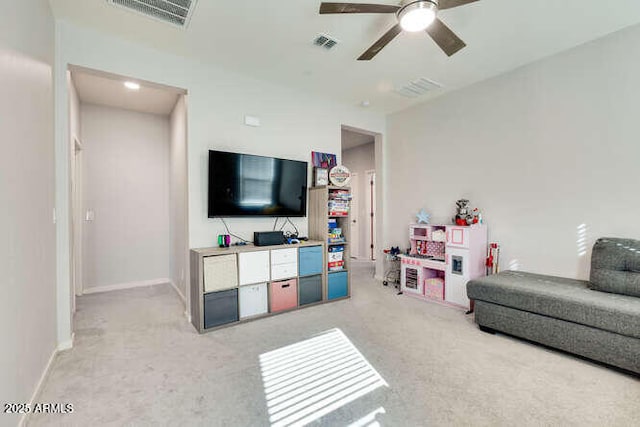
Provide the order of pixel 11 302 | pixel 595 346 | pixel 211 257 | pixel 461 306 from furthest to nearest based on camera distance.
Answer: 1. pixel 461 306
2. pixel 211 257
3. pixel 595 346
4. pixel 11 302

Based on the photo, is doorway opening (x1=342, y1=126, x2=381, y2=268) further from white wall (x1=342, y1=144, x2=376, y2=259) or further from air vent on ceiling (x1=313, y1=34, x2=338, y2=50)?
air vent on ceiling (x1=313, y1=34, x2=338, y2=50)

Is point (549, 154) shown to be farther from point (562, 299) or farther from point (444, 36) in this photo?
point (444, 36)

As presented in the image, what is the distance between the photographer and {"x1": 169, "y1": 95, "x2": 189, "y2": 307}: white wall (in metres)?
3.18

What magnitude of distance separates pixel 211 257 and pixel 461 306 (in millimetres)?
2934

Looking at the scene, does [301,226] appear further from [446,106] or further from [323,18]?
[446,106]

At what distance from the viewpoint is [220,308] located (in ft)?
9.23

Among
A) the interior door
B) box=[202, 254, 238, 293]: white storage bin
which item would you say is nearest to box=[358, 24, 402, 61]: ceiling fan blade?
box=[202, 254, 238, 293]: white storage bin

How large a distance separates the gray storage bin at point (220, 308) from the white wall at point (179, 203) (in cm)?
59

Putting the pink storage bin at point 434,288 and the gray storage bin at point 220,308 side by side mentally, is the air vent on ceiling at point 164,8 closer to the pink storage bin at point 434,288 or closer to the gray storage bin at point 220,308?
the gray storage bin at point 220,308

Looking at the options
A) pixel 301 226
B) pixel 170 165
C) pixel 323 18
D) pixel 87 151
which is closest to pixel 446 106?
pixel 323 18

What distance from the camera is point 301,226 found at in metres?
3.79

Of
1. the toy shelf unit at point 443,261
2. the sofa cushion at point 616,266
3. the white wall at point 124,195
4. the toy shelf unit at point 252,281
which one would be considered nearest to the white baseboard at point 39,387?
the toy shelf unit at point 252,281

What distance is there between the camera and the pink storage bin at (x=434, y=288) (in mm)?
3569

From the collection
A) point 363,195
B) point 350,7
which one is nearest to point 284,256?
point 350,7
